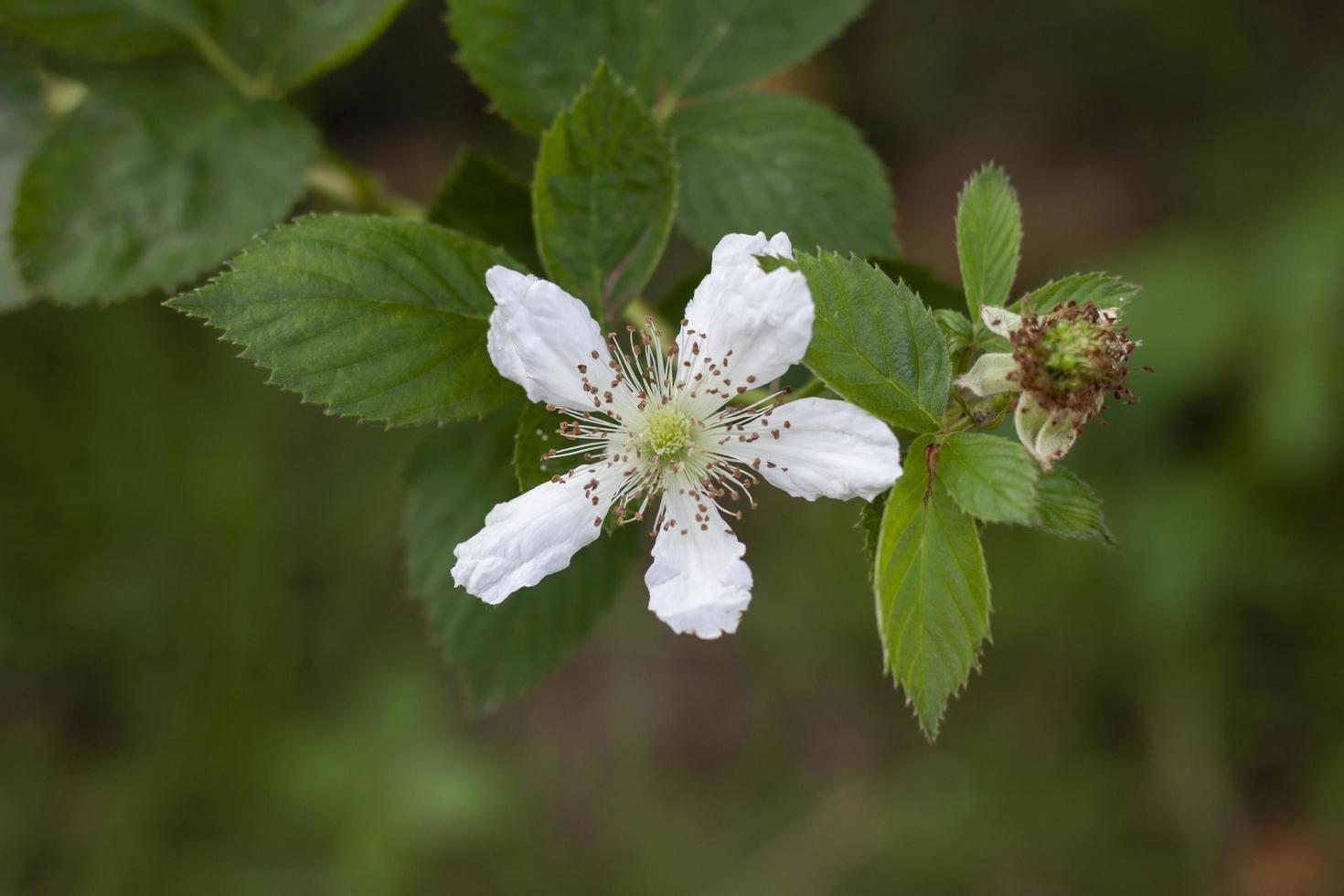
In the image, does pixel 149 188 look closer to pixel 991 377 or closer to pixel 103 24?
pixel 103 24

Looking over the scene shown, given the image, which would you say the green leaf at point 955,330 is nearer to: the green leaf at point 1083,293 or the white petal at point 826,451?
the green leaf at point 1083,293

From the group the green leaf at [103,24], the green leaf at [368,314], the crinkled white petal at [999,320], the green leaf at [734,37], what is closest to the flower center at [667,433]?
Result: the green leaf at [368,314]

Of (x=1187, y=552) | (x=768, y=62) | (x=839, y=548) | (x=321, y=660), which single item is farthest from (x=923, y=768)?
(x=768, y=62)

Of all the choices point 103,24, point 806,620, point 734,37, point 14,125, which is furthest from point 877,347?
point 806,620

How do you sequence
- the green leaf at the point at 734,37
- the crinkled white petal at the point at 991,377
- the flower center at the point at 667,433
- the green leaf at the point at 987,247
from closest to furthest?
the crinkled white petal at the point at 991,377 < the green leaf at the point at 987,247 < the flower center at the point at 667,433 < the green leaf at the point at 734,37

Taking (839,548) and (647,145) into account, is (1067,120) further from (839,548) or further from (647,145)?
(647,145)

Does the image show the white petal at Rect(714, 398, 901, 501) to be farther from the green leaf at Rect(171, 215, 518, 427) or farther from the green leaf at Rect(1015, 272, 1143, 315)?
the green leaf at Rect(171, 215, 518, 427)

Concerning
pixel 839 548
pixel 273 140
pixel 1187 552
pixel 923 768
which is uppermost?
pixel 273 140
